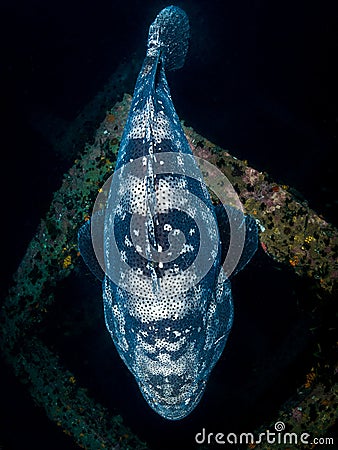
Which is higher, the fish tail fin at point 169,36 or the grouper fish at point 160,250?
the fish tail fin at point 169,36

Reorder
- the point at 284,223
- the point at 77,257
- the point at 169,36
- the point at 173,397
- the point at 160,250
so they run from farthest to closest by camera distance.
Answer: the point at 77,257 < the point at 284,223 < the point at 169,36 < the point at 173,397 < the point at 160,250

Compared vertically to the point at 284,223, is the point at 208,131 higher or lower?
higher

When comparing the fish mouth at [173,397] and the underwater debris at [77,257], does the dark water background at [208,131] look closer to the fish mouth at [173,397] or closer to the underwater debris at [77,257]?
the underwater debris at [77,257]

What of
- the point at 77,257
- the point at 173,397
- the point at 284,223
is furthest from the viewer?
the point at 77,257

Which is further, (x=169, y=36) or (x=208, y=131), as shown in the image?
(x=208, y=131)

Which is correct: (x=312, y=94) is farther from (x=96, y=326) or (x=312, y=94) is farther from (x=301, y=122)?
(x=96, y=326)

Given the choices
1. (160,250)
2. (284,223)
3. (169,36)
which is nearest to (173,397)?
(160,250)

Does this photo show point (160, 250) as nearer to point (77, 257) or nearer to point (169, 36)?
point (169, 36)

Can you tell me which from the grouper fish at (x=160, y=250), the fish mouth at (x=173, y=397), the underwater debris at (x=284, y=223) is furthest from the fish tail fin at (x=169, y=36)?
the fish mouth at (x=173, y=397)
